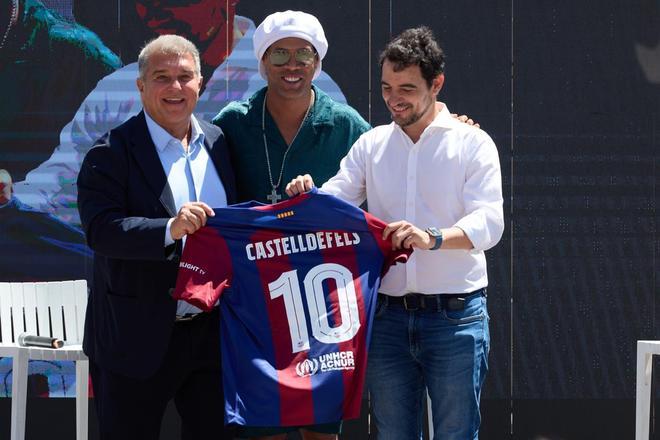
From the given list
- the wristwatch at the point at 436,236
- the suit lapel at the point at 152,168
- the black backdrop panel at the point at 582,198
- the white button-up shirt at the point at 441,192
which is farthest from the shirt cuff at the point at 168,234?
the black backdrop panel at the point at 582,198

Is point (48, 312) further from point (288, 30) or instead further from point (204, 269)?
point (288, 30)

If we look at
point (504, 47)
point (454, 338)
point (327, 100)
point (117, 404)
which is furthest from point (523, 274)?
point (117, 404)

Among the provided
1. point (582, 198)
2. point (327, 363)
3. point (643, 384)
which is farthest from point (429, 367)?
point (582, 198)

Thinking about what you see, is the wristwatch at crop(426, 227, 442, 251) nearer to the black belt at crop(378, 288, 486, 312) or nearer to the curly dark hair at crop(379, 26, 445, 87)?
the black belt at crop(378, 288, 486, 312)

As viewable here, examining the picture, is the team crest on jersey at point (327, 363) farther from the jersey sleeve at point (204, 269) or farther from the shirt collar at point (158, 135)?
the shirt collar at point (158, 135)

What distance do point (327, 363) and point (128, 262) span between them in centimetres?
66

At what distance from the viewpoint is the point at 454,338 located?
116 inches

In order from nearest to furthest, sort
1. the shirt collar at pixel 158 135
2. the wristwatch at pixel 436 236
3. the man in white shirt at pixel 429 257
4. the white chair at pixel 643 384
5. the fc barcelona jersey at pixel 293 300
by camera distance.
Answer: the wristwatch at pixel 436 236 < the man in white shirt at pixel 429 257 < the fc barcelona jersey at pixel 293 300 < the shirt collar at pixel 158 135 < the white chair at pixel 643 384

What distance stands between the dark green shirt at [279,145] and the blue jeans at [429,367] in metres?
0.60

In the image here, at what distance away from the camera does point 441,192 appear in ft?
9.82

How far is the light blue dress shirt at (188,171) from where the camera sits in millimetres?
3170

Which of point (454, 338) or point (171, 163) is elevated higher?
point (171, 163)

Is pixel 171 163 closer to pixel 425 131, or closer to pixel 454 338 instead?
pixel 425 131

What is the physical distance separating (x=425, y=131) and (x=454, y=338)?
600 mm
